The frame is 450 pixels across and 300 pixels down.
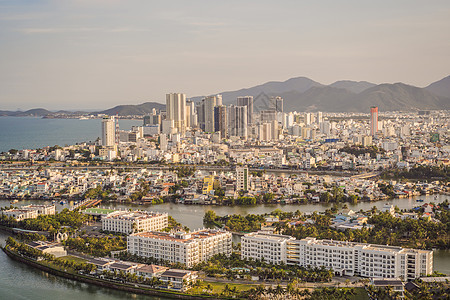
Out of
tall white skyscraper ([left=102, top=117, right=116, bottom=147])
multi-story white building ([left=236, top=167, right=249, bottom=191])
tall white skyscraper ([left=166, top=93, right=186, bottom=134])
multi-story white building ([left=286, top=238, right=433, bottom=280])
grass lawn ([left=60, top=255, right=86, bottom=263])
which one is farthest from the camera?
tall white skyscraper ([left=166, top=93, right=186, bottom=134])

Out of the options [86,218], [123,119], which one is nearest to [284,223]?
[86,218]

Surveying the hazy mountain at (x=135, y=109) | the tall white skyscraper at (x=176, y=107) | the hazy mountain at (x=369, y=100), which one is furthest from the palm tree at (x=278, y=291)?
the hazy mountain at (x=369, y=100)

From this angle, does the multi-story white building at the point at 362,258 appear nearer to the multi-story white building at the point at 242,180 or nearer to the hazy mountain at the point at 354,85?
the multi-story white building at the point at 242,180

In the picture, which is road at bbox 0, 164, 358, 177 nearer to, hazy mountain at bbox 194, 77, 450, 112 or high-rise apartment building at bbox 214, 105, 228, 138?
high-rise apartment building at bbox 214, 105, 228, 138

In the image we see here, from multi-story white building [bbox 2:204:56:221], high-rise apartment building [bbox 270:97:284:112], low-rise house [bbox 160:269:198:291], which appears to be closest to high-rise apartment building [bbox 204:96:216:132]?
high-rise apartment building [bbox 270:97:284:112]

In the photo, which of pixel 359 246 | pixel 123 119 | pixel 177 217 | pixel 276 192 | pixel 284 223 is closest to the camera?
pixel 359 246

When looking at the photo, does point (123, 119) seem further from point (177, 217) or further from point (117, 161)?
point (177, 217)
